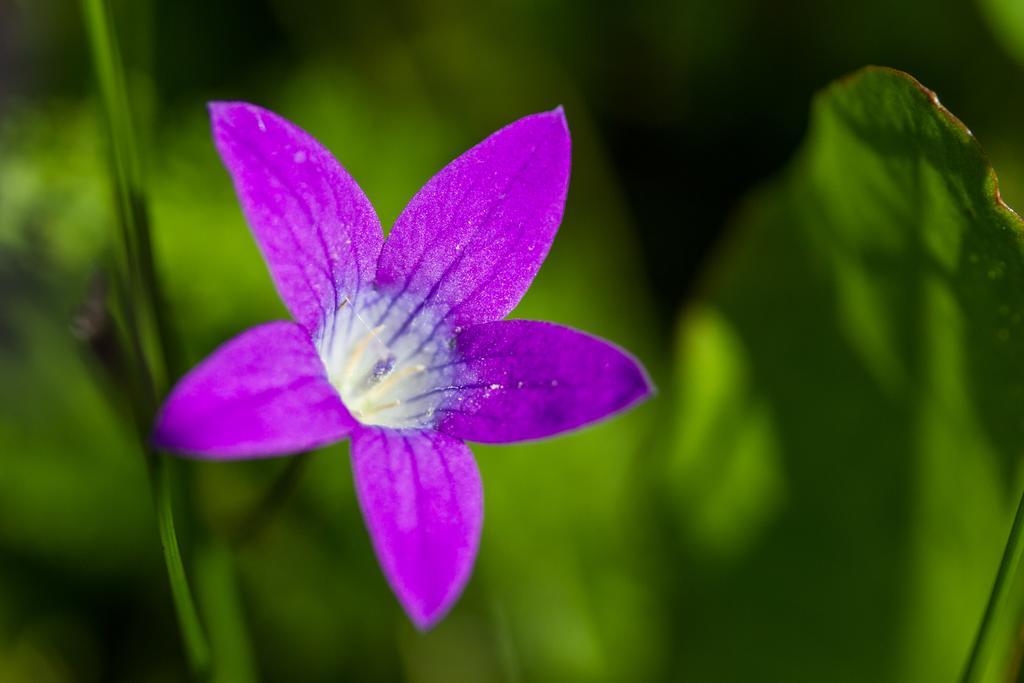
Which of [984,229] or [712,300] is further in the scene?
[712,300]

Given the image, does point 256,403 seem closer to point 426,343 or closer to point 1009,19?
point 426,343

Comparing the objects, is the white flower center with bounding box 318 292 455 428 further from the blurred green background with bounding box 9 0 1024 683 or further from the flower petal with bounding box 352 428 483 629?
the blurred green background with bounding box 9 0 1024 683

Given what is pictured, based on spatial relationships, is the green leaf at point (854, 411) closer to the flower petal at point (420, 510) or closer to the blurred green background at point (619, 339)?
the blurred green background at point (619, 339)

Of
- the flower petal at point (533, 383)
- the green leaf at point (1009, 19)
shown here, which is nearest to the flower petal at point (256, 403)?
the flower petal at point (533, 383)

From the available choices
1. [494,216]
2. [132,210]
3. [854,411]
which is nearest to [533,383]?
[494,216]

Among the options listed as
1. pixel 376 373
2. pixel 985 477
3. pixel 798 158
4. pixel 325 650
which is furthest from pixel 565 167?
pixel 325 650

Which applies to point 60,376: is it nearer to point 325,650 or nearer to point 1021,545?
point 325,650
